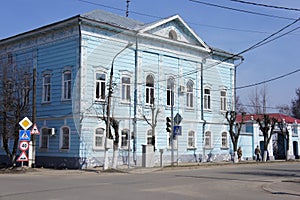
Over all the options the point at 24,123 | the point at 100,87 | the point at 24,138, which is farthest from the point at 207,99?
the point at 24,138

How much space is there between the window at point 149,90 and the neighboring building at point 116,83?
0.08 meters

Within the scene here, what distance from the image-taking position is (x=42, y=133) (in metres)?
30.5

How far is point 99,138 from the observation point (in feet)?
95.0

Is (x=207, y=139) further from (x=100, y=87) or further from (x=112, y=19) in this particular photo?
(x=112, y=19)

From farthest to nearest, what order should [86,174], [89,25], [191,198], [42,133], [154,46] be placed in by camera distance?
[154,46] < [42,133] < [89,25] < [86,174] < [191,198]

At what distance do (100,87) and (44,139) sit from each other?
556cm

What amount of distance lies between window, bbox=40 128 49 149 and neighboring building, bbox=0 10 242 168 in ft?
0.23

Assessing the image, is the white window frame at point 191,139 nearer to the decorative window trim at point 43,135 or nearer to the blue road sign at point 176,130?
the blue road sign at point 176,130

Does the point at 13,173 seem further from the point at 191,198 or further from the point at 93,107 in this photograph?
the point at 191,198

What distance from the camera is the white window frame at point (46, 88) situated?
100ft

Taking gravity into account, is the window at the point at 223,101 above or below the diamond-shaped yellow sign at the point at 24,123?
above

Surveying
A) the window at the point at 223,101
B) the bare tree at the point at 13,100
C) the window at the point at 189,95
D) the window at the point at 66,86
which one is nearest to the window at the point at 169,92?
the window at the point at 189,95

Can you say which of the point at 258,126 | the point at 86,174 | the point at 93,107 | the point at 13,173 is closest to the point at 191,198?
the point at 86,174

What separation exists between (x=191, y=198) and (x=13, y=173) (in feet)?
48.1
